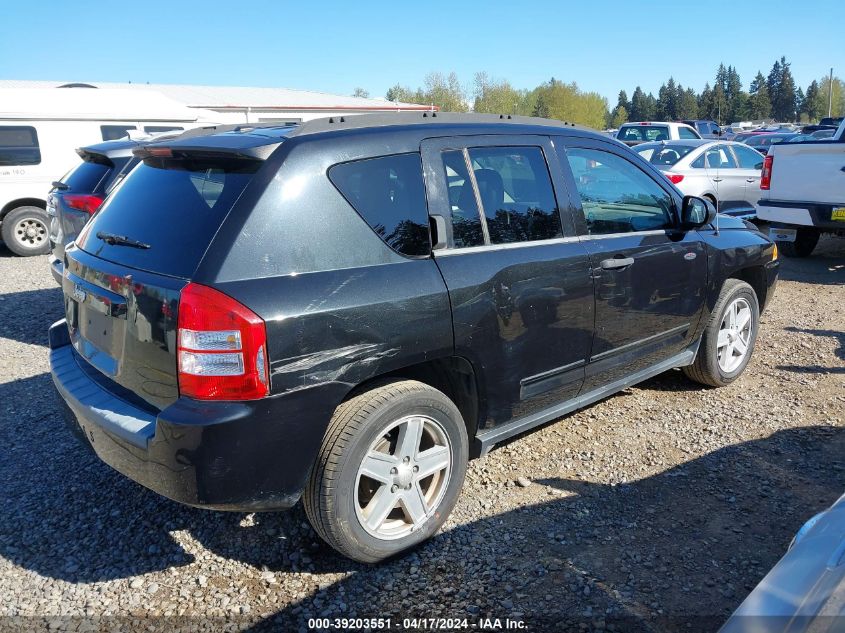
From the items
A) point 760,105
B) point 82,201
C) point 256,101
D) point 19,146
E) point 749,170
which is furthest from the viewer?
point 760,105

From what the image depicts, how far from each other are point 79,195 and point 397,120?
4.77 meters

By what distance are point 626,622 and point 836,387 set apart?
3.25 metres

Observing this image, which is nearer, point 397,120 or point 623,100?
point 397,120

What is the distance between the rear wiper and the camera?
2.80 metres

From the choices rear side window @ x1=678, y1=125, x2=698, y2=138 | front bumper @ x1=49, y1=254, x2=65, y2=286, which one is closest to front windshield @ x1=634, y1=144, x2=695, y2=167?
rear side window @ x1=678, y1=125, x2=698, y2=138

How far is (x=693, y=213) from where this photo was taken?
13.7ft

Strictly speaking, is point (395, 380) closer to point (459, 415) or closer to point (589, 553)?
point (459, 415)

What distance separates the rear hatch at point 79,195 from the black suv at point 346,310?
338cm

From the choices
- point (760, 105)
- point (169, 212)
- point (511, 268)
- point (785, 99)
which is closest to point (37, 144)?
point (169, 212)

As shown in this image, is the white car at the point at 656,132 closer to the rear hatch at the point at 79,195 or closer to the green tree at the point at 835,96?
the rear hatch at the point at 79,195

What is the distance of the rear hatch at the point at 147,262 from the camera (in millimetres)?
2527

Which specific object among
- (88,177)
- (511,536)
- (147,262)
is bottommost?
(511,536)

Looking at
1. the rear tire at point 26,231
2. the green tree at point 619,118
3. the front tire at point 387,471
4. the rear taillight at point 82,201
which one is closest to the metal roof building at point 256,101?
the rear tire at point 26,231

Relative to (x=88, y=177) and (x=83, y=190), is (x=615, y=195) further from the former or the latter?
(x=88, y=177)
